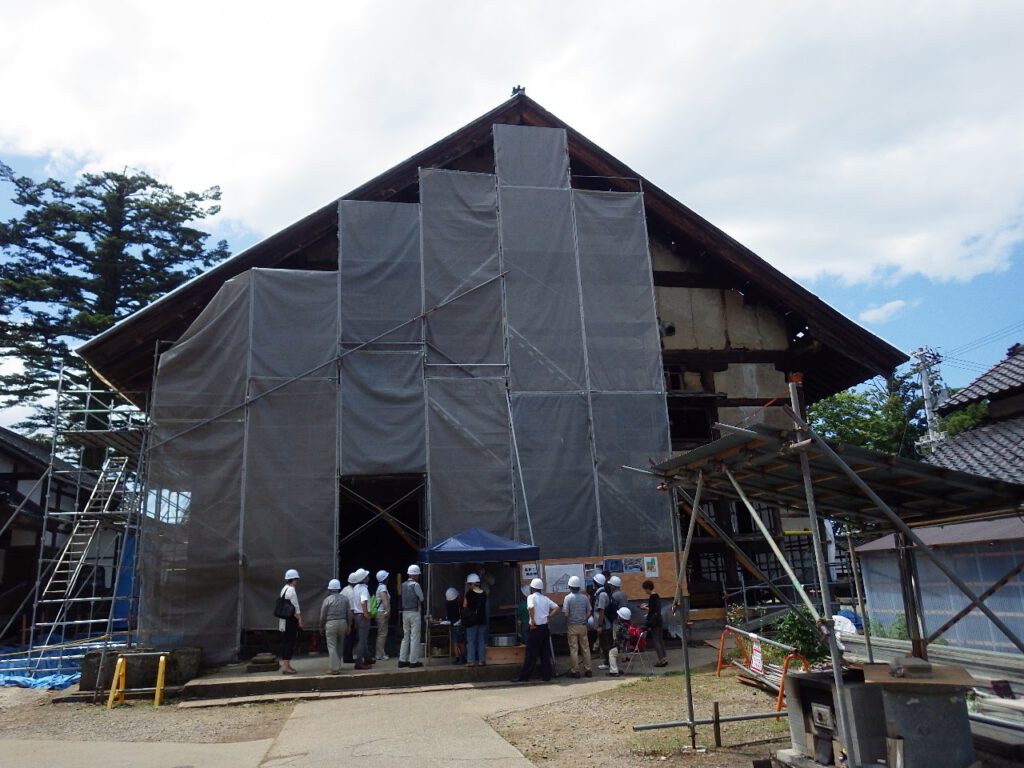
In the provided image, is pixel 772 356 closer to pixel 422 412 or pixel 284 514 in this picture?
pixel 422 412

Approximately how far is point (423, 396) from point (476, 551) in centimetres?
391

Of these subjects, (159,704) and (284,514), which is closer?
(159,704)

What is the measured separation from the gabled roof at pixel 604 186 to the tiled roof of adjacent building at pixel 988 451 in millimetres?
4694

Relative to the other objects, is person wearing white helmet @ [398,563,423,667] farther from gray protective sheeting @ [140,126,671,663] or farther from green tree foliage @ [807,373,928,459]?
green tree foliage @ [807,373,928,459]

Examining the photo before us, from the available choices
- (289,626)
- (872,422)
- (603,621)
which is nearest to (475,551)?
(603,621)

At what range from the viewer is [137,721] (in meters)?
9.96

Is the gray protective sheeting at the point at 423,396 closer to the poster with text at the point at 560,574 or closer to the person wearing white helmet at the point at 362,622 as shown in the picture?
the poster with text at the point at 560,574

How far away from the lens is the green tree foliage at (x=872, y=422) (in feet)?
115

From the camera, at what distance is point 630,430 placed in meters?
15.9

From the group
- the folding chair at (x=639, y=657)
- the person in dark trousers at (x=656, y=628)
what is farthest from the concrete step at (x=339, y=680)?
the person in dark trousers at (x=656, y=628)

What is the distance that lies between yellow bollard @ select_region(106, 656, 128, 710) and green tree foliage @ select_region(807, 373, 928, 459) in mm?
30155

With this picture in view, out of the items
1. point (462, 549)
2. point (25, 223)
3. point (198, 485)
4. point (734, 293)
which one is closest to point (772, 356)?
point (734, 293)

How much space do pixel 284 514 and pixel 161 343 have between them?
14.9 feet

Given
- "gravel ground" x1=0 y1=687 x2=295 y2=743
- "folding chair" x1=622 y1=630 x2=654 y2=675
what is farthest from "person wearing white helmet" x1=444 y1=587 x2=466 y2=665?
"gravel ground" x1=0 y1=687 x2=295 y2=743
